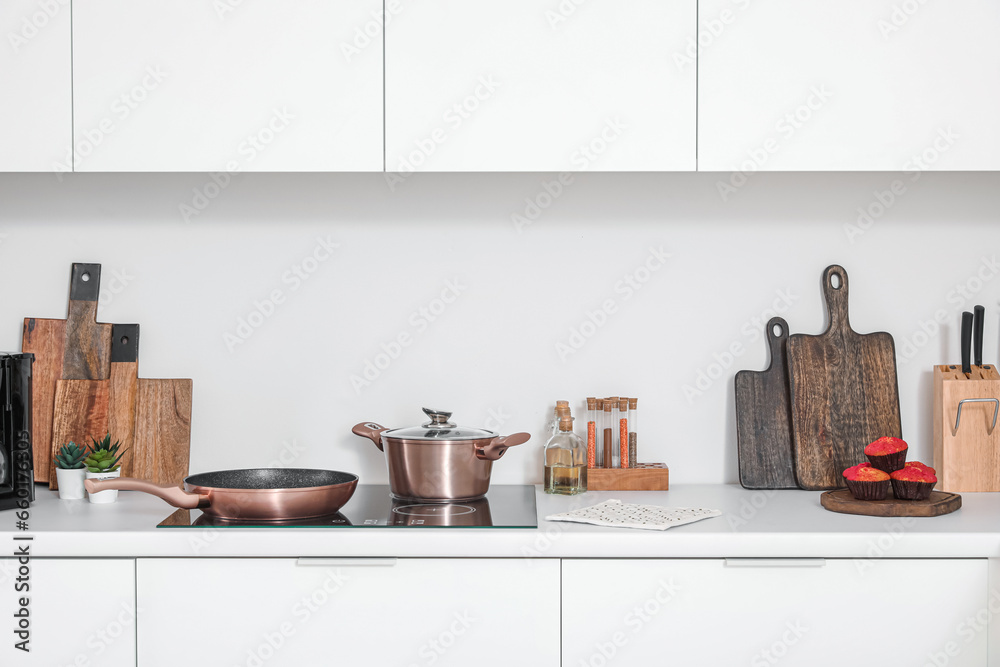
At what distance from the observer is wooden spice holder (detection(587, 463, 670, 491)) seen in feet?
6.48

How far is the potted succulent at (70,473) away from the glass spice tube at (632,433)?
1212 mm

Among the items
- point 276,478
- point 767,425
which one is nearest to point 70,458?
point 276,478

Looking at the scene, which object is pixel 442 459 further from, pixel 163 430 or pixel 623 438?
pixel 163 430

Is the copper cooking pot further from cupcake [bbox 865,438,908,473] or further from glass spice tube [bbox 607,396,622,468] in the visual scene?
cupcake [bbox 865,438,908,473]

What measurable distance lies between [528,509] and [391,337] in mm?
596

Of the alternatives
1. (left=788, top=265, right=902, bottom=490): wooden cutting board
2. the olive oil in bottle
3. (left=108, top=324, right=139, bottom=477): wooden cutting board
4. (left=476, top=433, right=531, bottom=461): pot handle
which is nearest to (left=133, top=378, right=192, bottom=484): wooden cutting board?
(left=108, top=324, right=139, bottom=477): wooden cutting board

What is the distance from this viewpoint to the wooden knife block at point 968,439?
198 centimetres

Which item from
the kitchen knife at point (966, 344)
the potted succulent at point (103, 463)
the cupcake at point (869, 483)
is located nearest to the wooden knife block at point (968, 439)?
the kitchen knife at point (966, 344)

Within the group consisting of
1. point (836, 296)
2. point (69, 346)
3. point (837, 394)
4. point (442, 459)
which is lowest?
point (442, 459)

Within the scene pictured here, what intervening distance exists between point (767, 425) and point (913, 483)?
408mm
